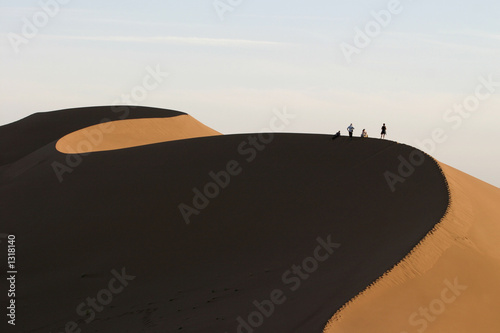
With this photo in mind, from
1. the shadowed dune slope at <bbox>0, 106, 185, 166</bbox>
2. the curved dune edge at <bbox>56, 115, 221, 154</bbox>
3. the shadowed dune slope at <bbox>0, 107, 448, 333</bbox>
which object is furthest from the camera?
the shadowed dune slope at <bbox>0, 106, 185, 166</bbox>

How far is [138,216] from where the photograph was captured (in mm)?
23594

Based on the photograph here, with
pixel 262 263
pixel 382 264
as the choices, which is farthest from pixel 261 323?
pixel 262 263

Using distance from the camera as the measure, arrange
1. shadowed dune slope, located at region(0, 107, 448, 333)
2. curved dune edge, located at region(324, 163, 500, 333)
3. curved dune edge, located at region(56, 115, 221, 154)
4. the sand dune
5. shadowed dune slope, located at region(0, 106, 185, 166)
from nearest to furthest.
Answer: curved dune edge, located at region(324, 163, 500, 333) → the sand dune → shadowed dune slope, located at region(0, 107, 448, 333) → curved dune edge, located at region(56, 115, 221, 154) → shadowed dune slope, located at region(0, 106, 185, 166)

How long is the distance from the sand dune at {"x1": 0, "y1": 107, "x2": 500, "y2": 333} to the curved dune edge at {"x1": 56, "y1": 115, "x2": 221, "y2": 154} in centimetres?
563

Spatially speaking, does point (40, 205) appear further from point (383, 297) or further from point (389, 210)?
point (383, 297)

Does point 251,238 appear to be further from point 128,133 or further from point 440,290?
point 128,133

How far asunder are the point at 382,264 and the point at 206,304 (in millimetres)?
4468

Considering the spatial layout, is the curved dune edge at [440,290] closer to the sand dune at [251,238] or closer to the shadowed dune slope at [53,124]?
the sand dune at [251,238]

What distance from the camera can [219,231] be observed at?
21.4 m

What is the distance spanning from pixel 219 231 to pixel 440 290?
8.76 meters

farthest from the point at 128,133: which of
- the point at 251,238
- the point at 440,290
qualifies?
the point at 440,290

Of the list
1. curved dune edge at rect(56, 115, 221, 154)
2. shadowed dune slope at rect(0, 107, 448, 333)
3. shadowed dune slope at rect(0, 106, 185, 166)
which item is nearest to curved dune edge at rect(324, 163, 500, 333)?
shadowed dune slope at rect(0, 107, 448, 333)

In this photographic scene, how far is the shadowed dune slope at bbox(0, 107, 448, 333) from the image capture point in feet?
52.5

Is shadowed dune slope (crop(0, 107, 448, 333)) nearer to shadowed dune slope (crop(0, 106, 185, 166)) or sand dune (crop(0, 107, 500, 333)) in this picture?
sand dune (crop(0, 107, 500, 333))
